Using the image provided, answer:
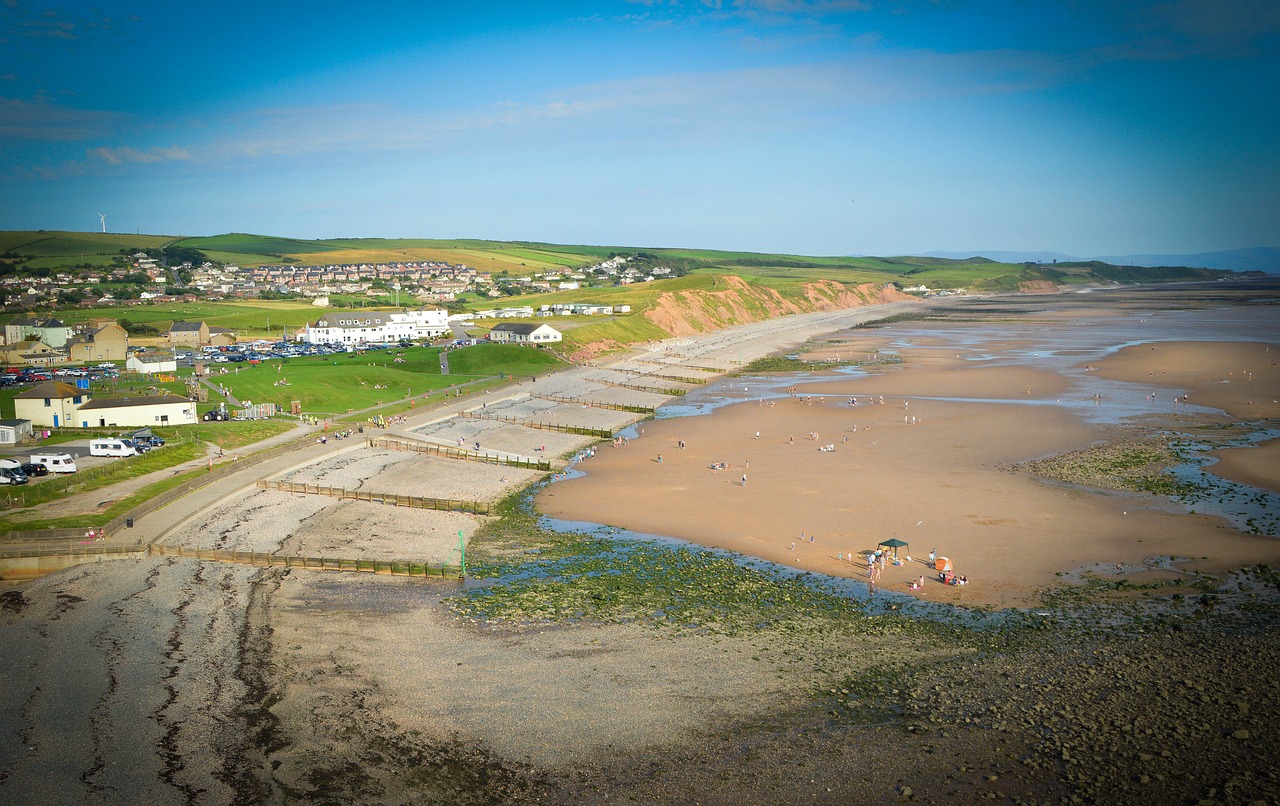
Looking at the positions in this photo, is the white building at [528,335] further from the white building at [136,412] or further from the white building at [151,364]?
the white building at [136,412]

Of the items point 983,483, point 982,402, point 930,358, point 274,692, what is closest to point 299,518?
point 274,692

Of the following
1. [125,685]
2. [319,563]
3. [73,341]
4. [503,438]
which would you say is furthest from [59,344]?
[125,685]

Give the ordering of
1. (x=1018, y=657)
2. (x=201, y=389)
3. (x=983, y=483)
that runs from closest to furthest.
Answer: (x=1018, y=657)
(x=983, y=483)
(x=201, y=389)

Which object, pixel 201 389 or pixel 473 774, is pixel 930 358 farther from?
pixel 473 774

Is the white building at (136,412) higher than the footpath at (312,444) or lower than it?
higher

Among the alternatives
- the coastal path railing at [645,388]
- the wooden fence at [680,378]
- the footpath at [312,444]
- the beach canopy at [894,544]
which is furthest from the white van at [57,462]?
the wooden fence at [680,378]
